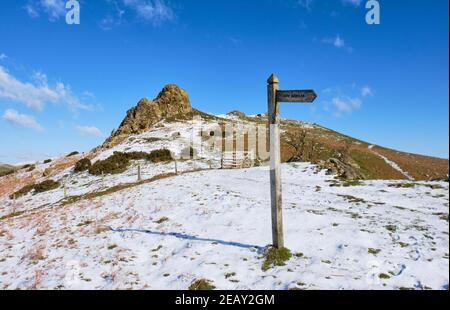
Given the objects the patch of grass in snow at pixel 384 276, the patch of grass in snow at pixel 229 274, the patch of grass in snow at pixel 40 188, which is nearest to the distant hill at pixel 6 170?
the patch of grass in snow at pixel 40 188

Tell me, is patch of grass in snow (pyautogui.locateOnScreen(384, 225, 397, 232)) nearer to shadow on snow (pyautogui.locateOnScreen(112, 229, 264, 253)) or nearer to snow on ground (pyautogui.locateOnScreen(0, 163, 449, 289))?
snow on ground (pyautogui.locateOnScreen(0, 163, 449, 289))

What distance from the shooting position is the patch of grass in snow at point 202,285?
707cm

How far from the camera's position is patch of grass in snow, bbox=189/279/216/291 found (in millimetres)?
7067

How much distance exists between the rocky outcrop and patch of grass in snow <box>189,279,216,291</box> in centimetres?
5300

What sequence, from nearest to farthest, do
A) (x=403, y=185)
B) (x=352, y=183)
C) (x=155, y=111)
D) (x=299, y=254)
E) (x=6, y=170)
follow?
(x=299, y=254)
(x=403, y=185)
(x=352, y=183)
(x=6, y=170)
(x=155, y=111)

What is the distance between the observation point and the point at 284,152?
158 ft

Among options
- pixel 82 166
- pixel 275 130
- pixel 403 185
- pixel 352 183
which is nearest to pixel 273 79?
pixel 275 130

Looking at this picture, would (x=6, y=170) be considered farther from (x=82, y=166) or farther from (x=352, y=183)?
(x=352, y=183)

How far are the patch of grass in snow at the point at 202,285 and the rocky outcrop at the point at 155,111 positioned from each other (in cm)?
5300

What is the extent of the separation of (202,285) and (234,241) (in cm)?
→ 275

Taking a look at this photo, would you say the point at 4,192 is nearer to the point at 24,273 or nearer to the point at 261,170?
the point at 261,170

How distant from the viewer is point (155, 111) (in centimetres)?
6706

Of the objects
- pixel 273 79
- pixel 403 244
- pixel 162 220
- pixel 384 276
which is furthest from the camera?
pixel 162 220
